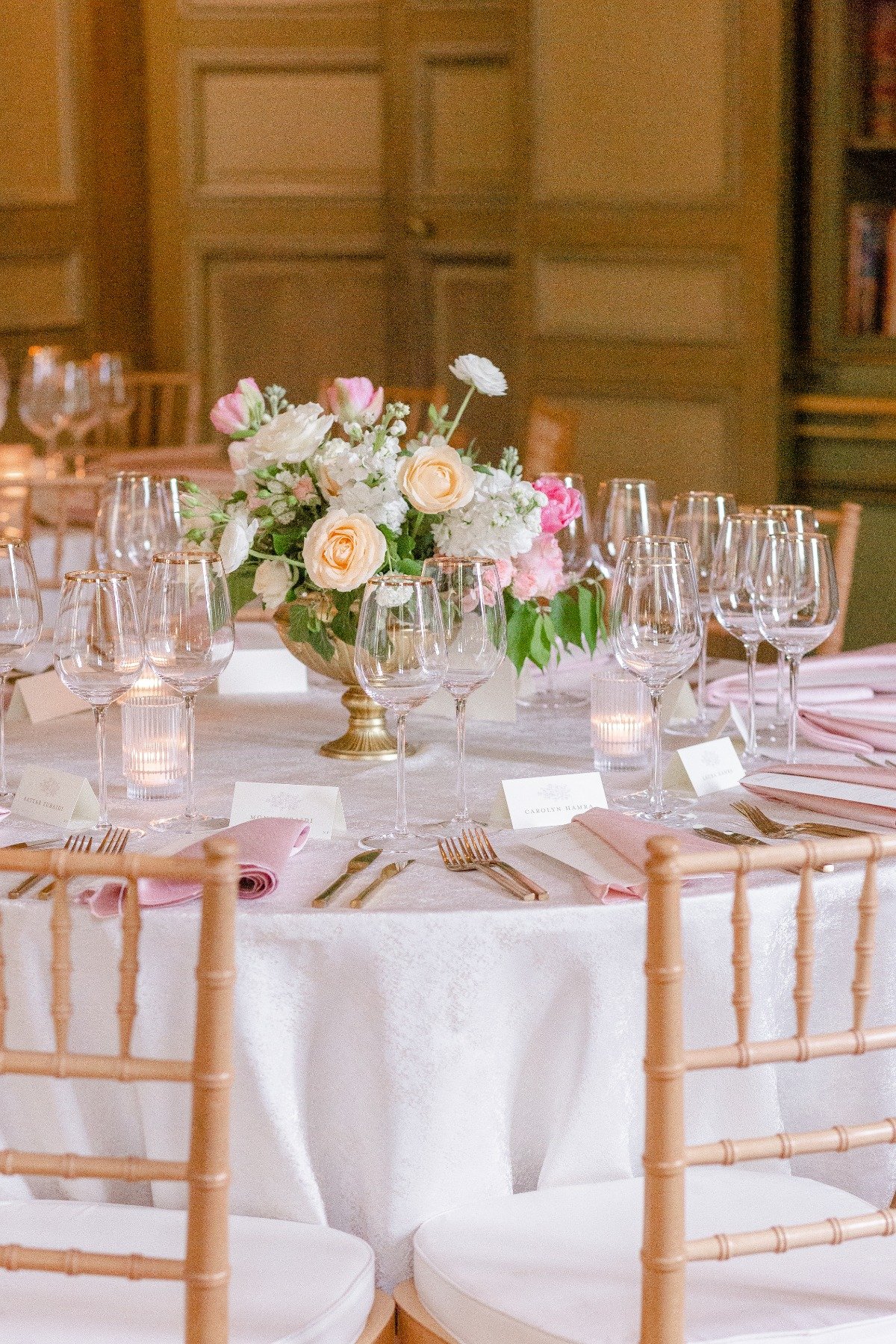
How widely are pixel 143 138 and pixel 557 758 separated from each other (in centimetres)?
473

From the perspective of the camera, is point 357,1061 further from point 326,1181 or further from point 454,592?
point 454,592

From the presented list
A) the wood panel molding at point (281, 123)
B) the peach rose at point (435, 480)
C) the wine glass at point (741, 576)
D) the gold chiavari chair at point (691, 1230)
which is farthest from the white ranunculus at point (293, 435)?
the wood panel molding at point (281, 123)

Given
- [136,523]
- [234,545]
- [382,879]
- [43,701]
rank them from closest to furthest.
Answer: [382,879], [234,545], [43,701], [136,523]

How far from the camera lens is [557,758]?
1916 mm

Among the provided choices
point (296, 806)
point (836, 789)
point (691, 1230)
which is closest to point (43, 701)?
point (296, 806)

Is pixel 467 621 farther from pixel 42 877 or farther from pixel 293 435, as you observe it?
pixel 42 877

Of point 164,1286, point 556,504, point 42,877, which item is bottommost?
point 164,1286

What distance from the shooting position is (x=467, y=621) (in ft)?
5.34

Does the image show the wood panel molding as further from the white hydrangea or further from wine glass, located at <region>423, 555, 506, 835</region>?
wine glass, located at <region>423, 555, 506, 835</region>

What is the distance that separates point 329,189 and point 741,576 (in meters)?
4.38

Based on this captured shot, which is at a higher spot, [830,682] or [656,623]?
[656,623]

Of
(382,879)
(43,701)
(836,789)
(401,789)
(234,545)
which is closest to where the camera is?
(382,879)

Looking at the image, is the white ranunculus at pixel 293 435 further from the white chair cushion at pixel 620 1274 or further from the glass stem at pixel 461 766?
the white chair cushion at pixel 620 1274

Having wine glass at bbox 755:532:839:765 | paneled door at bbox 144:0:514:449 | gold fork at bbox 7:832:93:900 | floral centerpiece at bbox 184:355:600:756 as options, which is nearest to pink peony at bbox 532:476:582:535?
floral centerpiece at bbox 184:355:600:756
